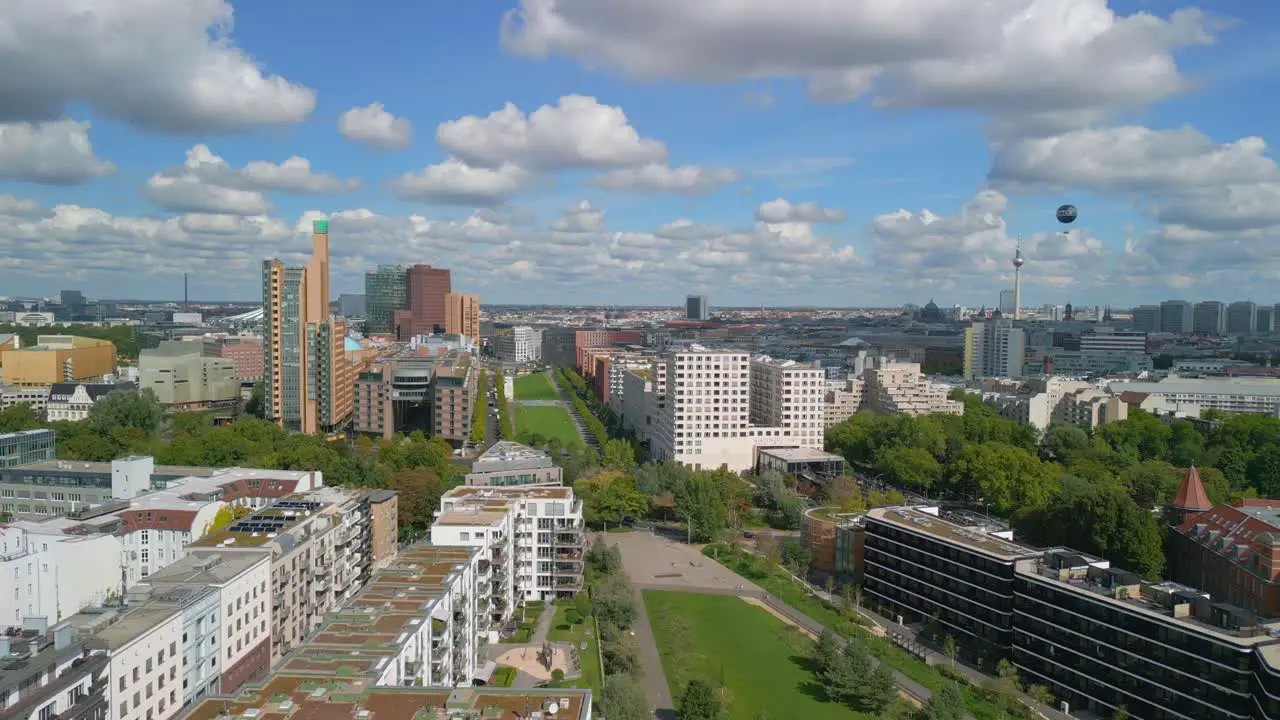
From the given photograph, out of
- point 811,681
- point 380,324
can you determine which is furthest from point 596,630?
point 380,324

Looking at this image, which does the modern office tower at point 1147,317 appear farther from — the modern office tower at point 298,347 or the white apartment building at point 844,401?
the modern office tower at point 298,347

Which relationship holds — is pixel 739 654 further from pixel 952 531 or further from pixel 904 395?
pixel 904 395

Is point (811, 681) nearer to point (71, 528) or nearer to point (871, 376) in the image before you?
point (71, 528)

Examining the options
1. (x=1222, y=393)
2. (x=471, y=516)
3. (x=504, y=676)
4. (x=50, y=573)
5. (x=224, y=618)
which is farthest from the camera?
(x=1222, y=393)

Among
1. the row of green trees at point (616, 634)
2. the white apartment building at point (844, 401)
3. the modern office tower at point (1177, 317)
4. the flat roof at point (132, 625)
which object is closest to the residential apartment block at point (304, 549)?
the flat roof at point (132, 625)

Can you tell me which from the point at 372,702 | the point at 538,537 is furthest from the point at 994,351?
the point at 372,702
